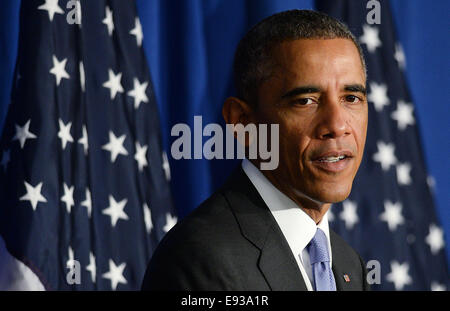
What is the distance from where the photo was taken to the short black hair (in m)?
1.52

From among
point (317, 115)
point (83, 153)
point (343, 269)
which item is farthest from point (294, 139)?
point (83, 153)

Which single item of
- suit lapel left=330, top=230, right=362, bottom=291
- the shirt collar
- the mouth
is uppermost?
the mouth

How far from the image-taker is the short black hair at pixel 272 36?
152 cm

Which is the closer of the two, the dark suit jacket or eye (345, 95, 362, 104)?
the dark suit jacket

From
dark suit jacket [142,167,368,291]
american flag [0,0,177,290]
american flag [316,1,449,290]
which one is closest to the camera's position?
dark suit jacket [142,167,368,291]

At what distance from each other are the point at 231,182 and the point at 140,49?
197 cm

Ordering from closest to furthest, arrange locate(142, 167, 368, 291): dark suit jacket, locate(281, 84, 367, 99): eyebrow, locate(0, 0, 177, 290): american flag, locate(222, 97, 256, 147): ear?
locate(142, 167, 368, 291): dark suit jacket < locate(281, 84, 367, 99): eyebrow < locate(222, 97, 256, 147): ear < locate(0, 0, 177, 290): american flag

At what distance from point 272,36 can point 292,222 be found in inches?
18.4

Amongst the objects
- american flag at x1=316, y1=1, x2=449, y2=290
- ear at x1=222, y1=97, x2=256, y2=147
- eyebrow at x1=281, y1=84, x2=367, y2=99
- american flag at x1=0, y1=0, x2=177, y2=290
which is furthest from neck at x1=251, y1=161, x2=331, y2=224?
american flag at x1=316, y1=1, x2=449, y2=290

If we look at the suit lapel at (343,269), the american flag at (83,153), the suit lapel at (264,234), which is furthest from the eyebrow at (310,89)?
the american flag at (83,153)

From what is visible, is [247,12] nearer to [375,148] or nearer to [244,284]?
[375,148]

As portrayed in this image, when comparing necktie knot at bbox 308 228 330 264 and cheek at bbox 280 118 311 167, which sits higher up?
cheek at bbox 280 118 311 167

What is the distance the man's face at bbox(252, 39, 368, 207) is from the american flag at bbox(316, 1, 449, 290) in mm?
2279

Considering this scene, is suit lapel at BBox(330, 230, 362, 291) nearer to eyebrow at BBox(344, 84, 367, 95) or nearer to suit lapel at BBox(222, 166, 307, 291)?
suit lapel at BBox(222, 166, 307, 291)
